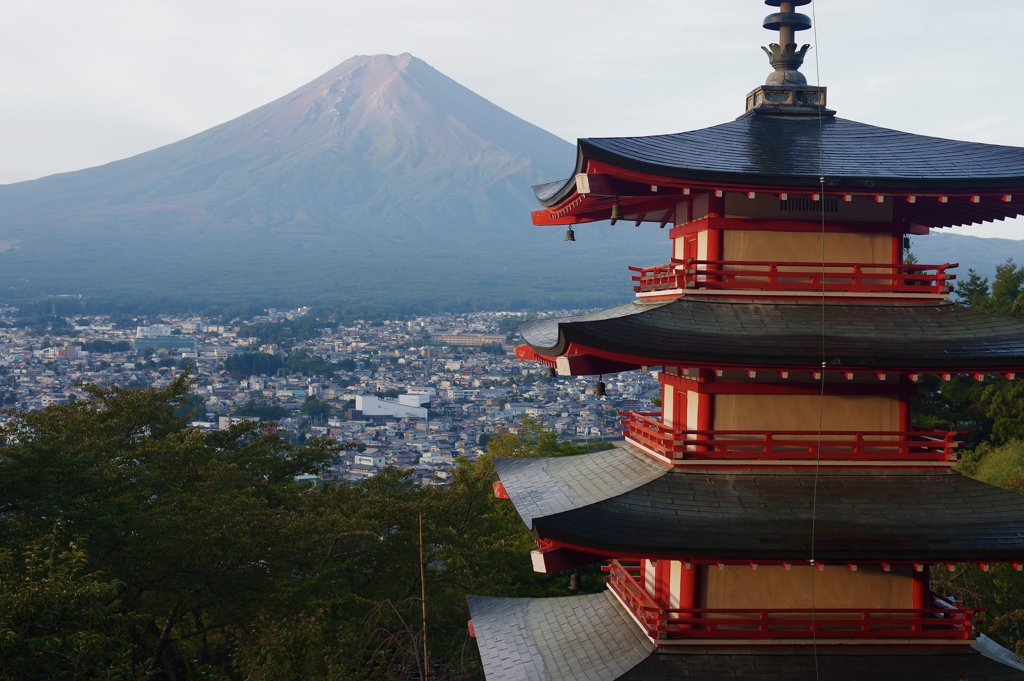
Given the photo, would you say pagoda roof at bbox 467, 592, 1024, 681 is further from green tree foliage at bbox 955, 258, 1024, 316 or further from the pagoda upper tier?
green tree foliage at bbox 955, 258, 1024, 316

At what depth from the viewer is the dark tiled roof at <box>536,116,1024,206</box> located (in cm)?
1023

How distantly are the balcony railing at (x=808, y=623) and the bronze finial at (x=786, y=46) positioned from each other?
613 cm

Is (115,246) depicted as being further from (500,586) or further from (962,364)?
(962,364)

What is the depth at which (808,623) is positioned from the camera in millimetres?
10297

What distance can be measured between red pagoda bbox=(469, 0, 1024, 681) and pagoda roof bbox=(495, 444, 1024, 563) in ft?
0.07

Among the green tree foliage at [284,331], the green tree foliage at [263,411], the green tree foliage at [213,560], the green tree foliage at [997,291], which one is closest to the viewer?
the green tree foliage at [213,560]

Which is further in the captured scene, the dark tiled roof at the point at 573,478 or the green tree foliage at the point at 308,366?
the green tree foliage at the point at 308,366

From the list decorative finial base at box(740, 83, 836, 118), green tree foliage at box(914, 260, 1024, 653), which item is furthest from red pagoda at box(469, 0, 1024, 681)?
green tree foliage at box(914, 260, 1024, 653)

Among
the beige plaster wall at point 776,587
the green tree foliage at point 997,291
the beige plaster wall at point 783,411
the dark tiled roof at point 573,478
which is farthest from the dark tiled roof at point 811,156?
the green tree foliage at point 997,291

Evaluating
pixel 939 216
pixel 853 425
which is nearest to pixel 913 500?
pixel 853 425

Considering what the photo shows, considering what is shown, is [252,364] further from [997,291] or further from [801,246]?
[801,246]

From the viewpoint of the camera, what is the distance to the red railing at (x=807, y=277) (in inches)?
428

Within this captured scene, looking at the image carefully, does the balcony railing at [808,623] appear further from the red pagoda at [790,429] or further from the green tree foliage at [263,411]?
the green tree foliage at [263,411]

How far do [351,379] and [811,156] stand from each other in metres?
94.2
